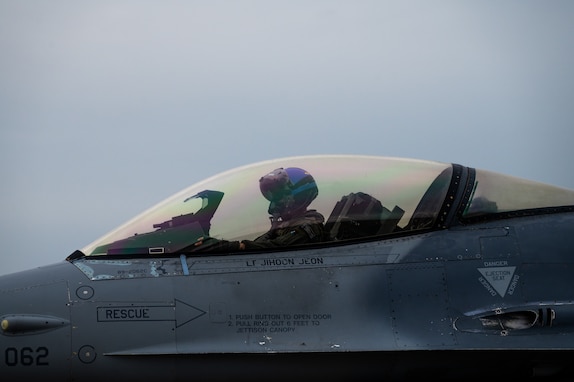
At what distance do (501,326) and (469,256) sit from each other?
78 centimetres

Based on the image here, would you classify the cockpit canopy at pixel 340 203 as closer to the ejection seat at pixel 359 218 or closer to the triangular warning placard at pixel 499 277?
the ejection seat at pixel 359 218

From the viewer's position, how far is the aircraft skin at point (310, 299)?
998cm

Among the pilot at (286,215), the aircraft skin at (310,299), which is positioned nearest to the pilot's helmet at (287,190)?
the pilot at (286,215)

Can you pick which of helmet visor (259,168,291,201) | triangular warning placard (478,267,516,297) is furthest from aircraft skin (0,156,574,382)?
helmet visor (259,168,291,201)

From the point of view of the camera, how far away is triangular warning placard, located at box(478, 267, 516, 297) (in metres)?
10.5

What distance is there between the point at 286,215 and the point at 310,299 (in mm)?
1058

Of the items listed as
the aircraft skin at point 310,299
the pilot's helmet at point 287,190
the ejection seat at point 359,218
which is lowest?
the aircraft skin at point 310,299

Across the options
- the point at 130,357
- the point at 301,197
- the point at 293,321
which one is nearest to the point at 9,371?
the point at 130,357

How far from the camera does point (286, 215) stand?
1095 centimetres

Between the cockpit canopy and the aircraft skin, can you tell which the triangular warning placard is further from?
the cockpit canopy

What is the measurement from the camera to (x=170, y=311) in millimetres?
10102

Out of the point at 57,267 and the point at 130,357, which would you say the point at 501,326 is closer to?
the point at 130,357

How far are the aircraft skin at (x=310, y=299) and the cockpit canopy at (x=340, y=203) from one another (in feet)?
0.07

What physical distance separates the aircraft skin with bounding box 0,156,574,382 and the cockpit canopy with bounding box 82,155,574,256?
0.02 meters
